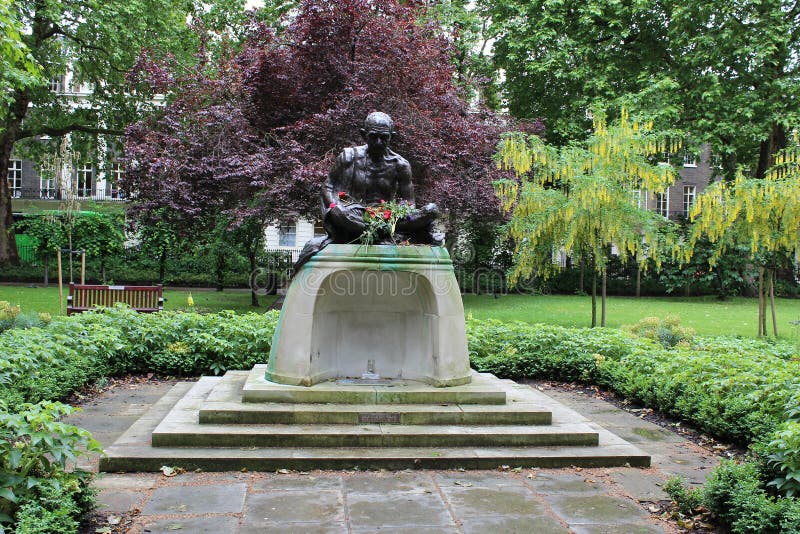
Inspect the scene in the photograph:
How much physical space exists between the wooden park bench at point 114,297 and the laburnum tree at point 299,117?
11.2ft

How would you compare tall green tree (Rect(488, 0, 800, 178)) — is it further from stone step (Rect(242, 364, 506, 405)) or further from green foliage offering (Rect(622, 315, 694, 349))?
stone step (Rect(242, 364, 506, 405))

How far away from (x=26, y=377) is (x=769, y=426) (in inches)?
282

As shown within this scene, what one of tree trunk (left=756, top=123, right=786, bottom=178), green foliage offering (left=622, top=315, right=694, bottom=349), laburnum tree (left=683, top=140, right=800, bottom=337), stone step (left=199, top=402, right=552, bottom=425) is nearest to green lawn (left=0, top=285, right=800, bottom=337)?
laburnum tree (left=683, top=140, right=800, bottom=337)

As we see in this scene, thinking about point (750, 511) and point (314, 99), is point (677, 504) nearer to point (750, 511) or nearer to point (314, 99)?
point (750, 511)

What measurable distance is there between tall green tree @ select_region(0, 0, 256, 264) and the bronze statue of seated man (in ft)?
46.1

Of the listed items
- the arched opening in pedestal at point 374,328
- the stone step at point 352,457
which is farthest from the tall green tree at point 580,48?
the stone step at point 352,457

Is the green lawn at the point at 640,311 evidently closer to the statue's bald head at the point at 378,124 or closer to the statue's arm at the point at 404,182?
the statue's arm at the point at 404,182

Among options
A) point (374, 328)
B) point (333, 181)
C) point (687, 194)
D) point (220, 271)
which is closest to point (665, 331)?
point (374, 328)

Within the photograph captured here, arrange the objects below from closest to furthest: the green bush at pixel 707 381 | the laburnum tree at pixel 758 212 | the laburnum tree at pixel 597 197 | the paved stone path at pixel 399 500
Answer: the green bush at pixel 707 381, the paved stone path at pixel 399 500, the laburnum tree at pixel 758 212, the laburnum tree at pixel 597 197

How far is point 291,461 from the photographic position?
534cm

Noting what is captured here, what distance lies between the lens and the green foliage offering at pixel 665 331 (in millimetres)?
11242

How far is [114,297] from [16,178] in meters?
37.3

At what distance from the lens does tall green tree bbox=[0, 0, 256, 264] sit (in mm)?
21438

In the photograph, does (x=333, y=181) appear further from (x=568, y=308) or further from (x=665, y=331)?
(x=568, y=308)
